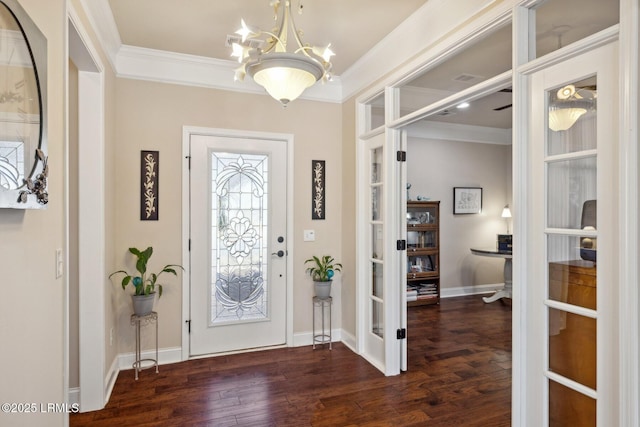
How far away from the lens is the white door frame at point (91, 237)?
8.43 ft

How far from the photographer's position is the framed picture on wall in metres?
6.12

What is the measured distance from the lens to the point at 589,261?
64.6 inches

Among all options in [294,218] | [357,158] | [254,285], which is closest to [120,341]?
[254,285]

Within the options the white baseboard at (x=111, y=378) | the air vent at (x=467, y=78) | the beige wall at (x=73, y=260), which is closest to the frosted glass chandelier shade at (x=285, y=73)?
the beige wall at (x=73, y=260)

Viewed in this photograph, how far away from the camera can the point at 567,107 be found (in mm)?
1730

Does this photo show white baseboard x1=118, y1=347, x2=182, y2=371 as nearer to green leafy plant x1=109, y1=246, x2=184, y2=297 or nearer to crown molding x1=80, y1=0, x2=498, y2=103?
green leafy plant x1=109, y1=246, x2=184, y2=297

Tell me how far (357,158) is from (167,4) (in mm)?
1993

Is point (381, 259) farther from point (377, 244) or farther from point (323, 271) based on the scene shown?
point (323, 271)

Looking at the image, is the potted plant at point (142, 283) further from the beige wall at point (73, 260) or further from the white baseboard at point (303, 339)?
the white baseboard at point (303, 339)

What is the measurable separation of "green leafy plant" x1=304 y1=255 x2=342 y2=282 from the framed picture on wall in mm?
3094

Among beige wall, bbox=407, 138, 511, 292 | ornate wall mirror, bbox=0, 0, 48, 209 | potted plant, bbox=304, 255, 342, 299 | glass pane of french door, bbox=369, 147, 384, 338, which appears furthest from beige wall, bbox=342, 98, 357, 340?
ornate wall mirror, bbox=0, 0, 48, 209

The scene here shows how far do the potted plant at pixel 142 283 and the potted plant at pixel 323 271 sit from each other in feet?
4.42

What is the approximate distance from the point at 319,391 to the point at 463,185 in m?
4.56

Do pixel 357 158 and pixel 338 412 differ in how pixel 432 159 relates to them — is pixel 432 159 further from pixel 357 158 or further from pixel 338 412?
pixel 338 412
